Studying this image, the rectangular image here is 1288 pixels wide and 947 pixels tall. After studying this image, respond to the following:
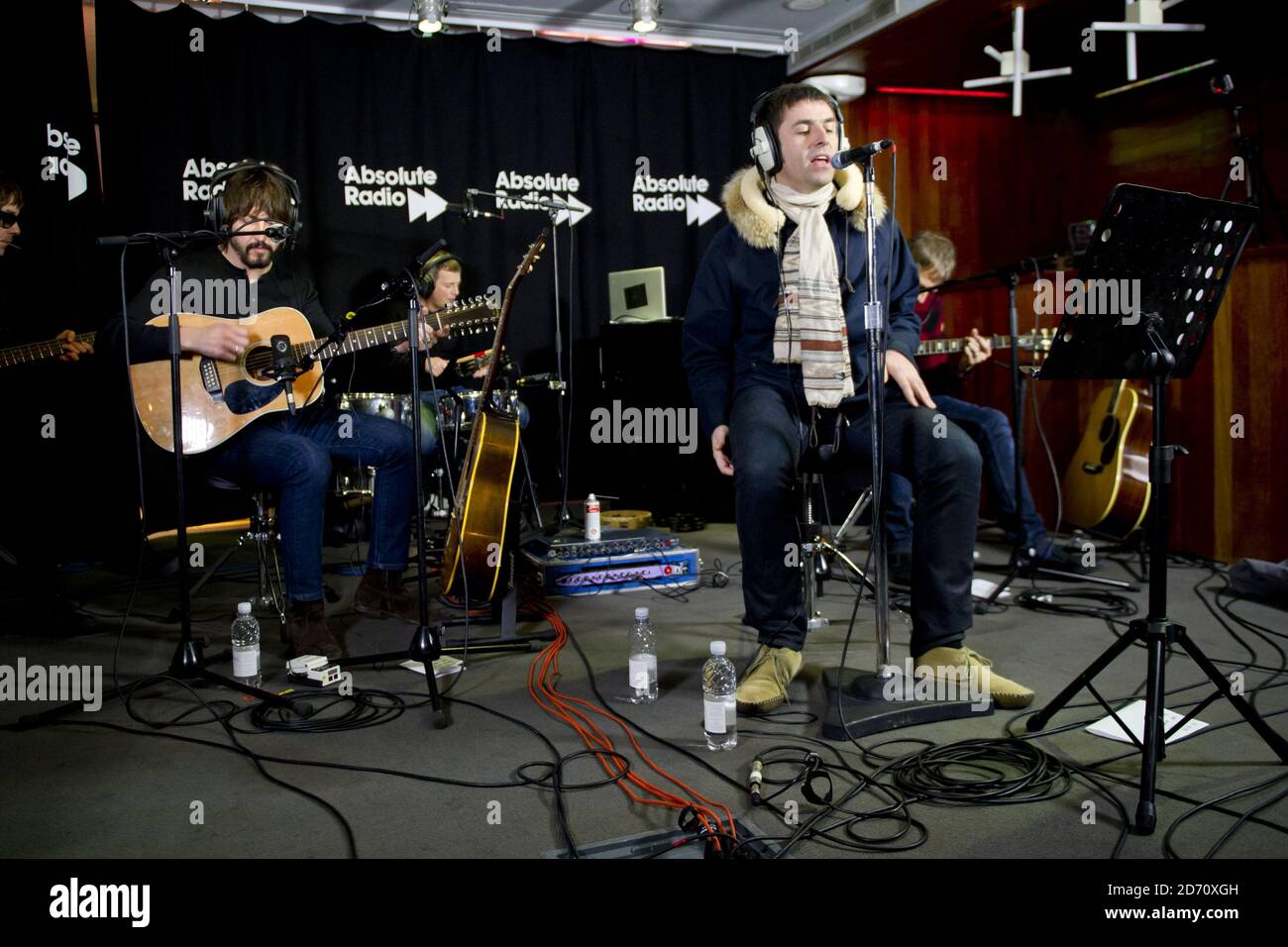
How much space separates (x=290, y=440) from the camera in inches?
125

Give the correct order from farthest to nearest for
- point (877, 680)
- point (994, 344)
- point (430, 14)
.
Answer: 1. point (430, 14)
2. point (994, 344)
3. point (877, 680)

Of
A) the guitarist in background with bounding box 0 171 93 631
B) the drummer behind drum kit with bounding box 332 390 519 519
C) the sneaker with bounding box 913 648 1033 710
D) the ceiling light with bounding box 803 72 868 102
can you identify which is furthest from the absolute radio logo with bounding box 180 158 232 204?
the sneaker with bounding box 913 648 1033 710

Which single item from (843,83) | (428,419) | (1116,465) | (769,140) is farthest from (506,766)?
(843,83)

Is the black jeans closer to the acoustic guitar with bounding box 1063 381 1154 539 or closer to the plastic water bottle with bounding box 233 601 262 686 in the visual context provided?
the plastic water bottle with bounding box 233 601 262 686

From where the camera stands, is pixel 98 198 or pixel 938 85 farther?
A: pixel 938 85

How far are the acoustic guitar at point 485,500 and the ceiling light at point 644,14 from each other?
3088 mm

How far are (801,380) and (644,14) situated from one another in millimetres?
3710

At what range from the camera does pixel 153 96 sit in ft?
17.6

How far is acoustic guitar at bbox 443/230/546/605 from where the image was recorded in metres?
3.12

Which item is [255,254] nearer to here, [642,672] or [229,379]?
[229,379]

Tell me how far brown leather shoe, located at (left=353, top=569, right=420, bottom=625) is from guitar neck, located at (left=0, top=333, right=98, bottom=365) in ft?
5.11

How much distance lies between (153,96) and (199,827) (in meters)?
4.85
